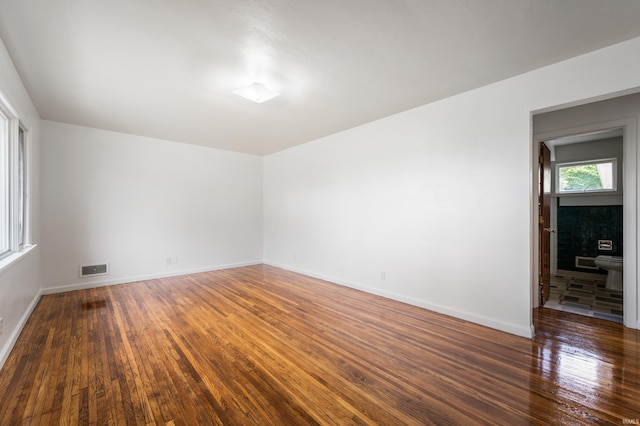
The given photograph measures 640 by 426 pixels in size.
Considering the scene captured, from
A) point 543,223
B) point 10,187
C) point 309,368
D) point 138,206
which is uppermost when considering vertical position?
point 10,187

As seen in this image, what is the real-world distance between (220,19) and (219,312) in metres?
3.03

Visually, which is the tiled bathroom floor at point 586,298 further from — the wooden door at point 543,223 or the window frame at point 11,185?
the window frame at point 11,185

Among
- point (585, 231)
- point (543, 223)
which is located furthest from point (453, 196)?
point (585, 231)

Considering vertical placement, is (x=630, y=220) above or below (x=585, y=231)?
above

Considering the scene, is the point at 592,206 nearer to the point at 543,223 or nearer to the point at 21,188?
the point at 543,223

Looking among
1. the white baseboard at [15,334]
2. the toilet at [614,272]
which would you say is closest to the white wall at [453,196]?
the toilet at [614,272]

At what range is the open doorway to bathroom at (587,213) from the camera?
180 inches

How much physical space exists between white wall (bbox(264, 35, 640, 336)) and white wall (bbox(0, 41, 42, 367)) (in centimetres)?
387

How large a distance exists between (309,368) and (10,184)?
11.8ft

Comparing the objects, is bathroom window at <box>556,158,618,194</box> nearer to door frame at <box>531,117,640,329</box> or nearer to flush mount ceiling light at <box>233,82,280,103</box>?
door frame at <box>531,117,640,329</box>

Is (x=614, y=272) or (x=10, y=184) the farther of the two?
(x=614, y=272)

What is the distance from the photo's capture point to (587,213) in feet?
17.1

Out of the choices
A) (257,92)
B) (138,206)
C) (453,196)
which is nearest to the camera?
(257,92)

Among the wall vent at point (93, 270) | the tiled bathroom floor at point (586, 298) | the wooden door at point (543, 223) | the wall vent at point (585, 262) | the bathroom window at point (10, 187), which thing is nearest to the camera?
the bathroom window at point (10, 187)
